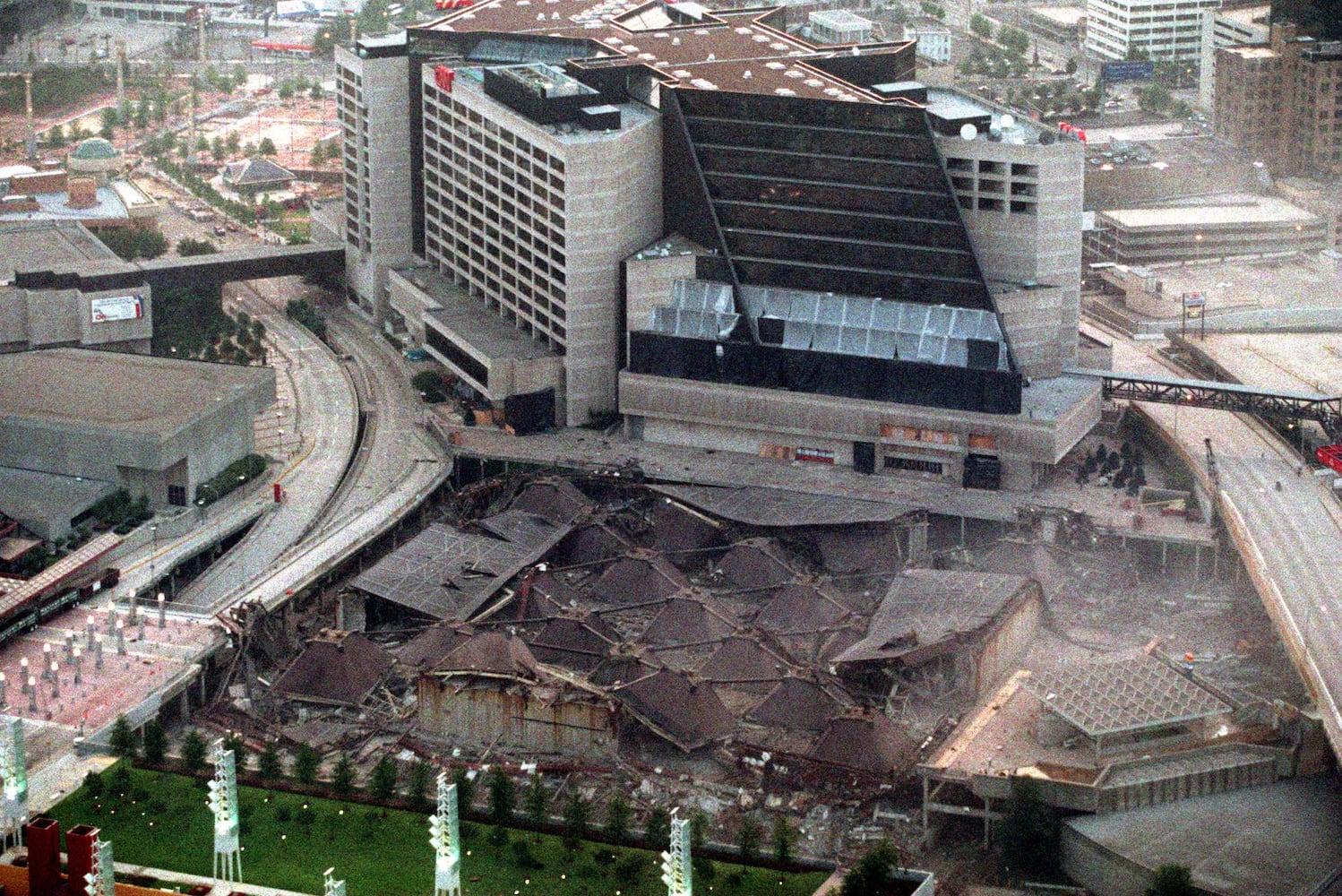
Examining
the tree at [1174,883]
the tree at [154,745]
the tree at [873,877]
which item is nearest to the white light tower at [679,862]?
the tree at [873,877]

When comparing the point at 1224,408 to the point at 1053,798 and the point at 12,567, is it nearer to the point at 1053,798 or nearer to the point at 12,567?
the point at 1053,798

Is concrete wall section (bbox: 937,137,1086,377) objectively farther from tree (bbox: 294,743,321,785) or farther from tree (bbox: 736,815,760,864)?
tree (bbox: 294,743,321,785)

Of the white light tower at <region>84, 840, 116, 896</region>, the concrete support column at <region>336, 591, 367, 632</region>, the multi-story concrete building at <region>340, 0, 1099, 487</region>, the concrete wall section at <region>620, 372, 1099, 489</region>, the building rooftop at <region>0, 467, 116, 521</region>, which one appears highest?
the multi-story concrete building at <region>340, 0, 1099, 487</region>

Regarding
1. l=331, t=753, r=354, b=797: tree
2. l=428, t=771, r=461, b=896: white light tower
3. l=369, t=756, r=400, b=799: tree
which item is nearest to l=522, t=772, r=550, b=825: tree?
l=369, t=756, r=400, b=799: tree

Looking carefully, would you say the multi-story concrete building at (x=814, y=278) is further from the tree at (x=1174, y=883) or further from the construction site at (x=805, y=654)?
the tree at (x=1174, y=883)

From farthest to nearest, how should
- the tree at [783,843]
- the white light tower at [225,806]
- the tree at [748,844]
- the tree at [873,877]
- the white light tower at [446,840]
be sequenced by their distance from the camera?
the tree at [748,844]
the tree at [783,843]
the tree at [873,877]
the white light tower at [225,806]
the white light tower at [446,840]

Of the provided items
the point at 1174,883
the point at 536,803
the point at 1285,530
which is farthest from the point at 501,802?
the point at 1285,530

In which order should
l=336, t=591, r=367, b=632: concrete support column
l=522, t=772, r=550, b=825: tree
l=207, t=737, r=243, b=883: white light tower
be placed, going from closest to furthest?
l=207, t=737, r=243, b=883: white light tower → l=522, t=772, r=550, b=825: tree → l=336, t=591, r=367, b=632: concrete support column
